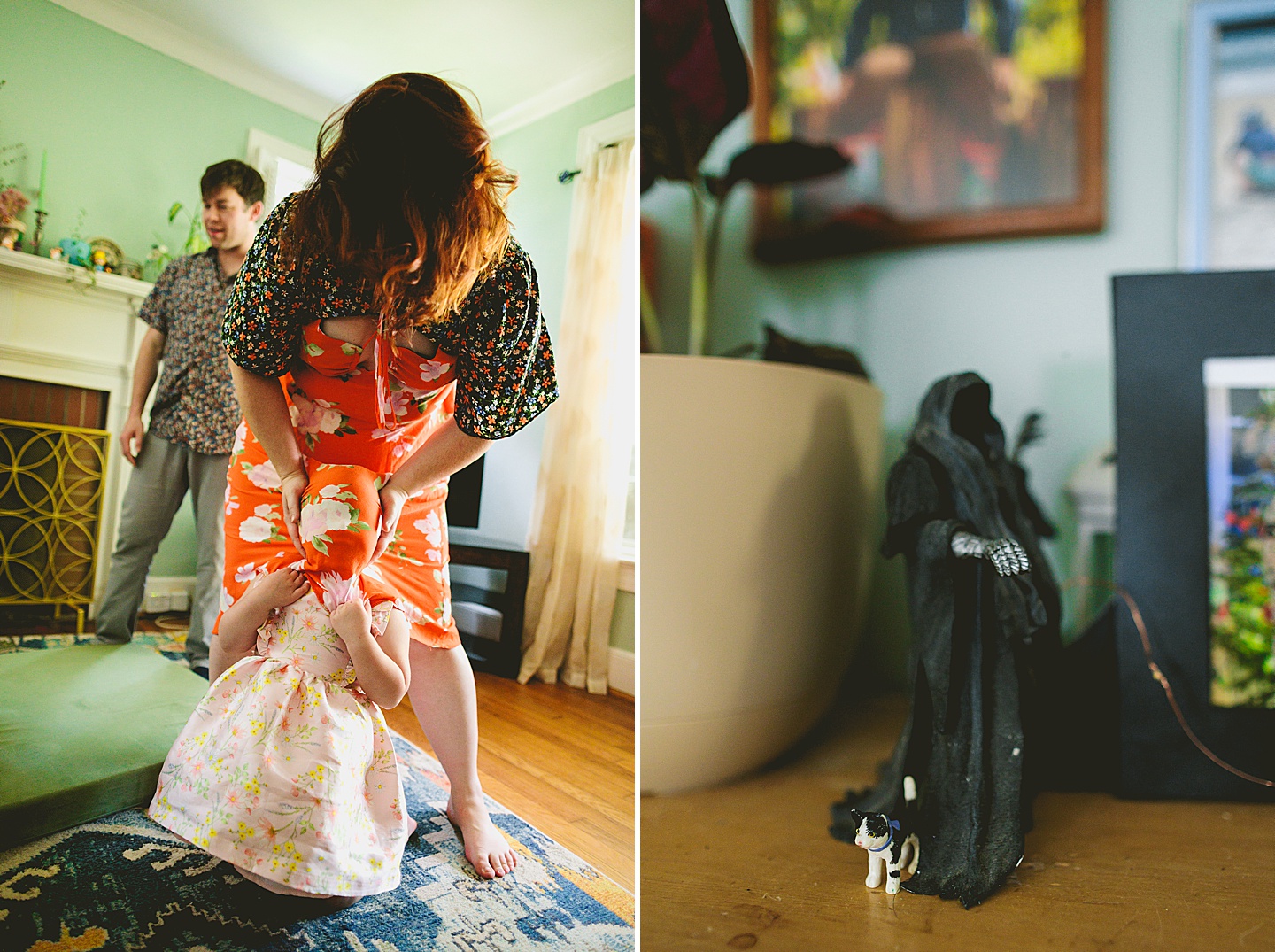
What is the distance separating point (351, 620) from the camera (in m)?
0.50

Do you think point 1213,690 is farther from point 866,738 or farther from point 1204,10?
point 1204,10

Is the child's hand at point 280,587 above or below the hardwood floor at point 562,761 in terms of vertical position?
above

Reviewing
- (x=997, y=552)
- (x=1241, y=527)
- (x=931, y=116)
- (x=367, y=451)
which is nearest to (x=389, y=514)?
(x=367, y=451)

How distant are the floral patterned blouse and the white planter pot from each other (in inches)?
8.1

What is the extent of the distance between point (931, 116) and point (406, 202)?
978 millimetres

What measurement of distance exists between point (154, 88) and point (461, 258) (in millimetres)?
242

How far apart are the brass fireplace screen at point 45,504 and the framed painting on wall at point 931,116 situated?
3.36 ft

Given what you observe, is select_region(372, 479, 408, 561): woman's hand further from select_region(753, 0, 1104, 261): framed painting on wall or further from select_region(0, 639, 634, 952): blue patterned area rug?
select_region(753, 0, 1104, 261): framed painting on wall

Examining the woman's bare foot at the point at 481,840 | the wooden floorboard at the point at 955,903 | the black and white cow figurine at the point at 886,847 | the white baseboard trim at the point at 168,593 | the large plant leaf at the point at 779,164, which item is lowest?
the wooden floorboard at the point at 955,903

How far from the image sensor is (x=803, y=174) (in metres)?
1.06

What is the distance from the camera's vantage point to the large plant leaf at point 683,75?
3.07ft

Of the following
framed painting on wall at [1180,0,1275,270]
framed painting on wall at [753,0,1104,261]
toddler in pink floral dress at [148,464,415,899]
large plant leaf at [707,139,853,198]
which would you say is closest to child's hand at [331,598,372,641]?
toddler in pink floral dress at [148,464,415,899]

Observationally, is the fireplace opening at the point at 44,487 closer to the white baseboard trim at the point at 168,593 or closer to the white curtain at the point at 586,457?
the white baseboard trim at the point at 168,593

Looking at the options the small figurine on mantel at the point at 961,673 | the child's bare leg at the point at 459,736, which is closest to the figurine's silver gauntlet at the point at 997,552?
the small figurine on mantel at the point at 961,673
